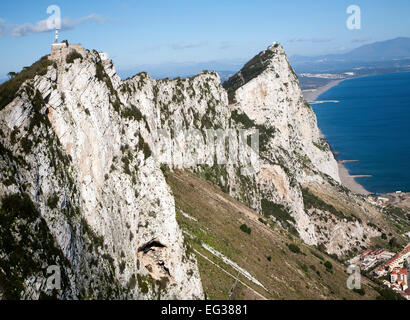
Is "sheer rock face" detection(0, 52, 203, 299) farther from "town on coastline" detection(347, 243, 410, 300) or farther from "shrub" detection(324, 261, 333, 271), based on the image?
"town on coastline" detection(347, 243, 410, 300)

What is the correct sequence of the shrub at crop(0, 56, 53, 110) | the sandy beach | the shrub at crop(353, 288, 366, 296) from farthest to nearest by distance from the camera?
1. the sandy beach
2. the shrub at crop(353, 288, 366, 296)
3. the shrub at crop(0, 56, 53, 110)

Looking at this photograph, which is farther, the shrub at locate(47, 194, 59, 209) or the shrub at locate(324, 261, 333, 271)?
the shrub at locate(324, 261, 333, 271)

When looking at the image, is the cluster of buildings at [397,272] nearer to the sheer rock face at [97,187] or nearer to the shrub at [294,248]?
the shrub at [294,248]

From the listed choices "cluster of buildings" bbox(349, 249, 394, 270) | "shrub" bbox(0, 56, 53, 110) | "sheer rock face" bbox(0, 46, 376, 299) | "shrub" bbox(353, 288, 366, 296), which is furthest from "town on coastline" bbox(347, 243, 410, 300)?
"shrub" bbox(0, 56, 53, 110)

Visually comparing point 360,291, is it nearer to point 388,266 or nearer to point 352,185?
point 388,266

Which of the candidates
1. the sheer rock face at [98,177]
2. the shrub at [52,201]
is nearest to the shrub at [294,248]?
the sheer rock face at [98,177]

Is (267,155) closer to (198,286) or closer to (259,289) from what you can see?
(259,289)

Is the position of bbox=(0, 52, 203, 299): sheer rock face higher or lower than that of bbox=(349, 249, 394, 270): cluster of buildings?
higher

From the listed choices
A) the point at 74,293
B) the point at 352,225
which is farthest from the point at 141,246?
the point at 352,225

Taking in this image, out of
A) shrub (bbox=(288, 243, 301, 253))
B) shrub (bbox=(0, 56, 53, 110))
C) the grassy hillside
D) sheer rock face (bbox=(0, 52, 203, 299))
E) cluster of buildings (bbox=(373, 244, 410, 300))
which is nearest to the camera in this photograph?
sheer rock face (bbox=(0, 52, 203, 299))
